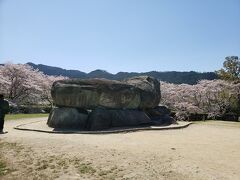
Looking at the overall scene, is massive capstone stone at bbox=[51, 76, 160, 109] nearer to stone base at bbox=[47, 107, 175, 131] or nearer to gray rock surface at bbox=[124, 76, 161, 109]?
stone base at bbox=[47, 107, 175, 131]

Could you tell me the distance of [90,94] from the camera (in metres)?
17.8

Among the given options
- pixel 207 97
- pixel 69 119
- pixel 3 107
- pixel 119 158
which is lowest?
pixel 119 158

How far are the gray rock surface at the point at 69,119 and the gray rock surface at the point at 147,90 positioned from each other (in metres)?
4.15

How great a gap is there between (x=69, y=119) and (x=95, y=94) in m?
1.95

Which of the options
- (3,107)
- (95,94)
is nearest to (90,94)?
(95,94)

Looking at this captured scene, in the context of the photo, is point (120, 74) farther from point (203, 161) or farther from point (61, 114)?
point (203, 161)

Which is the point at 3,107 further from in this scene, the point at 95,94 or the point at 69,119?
the point at 95,94

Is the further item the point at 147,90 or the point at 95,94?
the point at 147,90

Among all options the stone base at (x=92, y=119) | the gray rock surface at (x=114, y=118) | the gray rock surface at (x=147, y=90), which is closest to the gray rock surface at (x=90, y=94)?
the stone base at (x=92, y=119)

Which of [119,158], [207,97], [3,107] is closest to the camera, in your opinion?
[119,158]

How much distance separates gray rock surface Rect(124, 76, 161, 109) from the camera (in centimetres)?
2013

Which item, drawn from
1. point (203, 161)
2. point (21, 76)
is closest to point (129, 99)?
point (203, 161)

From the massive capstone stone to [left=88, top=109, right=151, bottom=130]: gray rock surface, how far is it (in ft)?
1.66

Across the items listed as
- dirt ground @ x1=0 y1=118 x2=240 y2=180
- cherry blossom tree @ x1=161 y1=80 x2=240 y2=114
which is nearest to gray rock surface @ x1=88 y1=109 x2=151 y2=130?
dirt ground @ x1=0 y1=118 x2=240 y2=180
